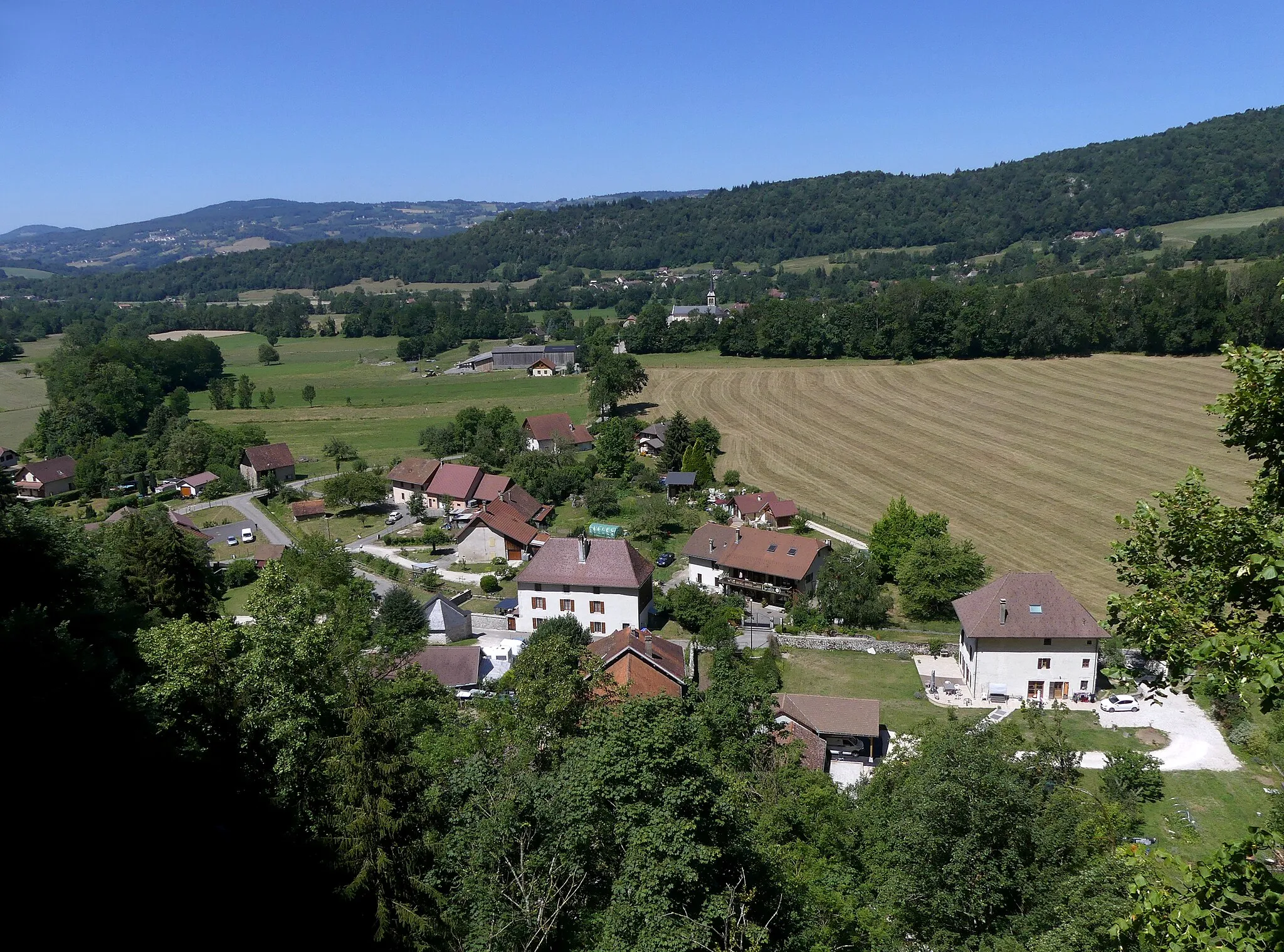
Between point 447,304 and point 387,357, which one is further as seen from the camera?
point 447,304

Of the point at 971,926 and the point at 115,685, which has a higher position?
the point at 115,685

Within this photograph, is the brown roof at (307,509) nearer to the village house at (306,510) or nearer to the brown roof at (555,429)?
the village house at (306,510)

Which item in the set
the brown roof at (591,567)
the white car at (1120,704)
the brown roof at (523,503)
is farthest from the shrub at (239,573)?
the white car at (1120,704)

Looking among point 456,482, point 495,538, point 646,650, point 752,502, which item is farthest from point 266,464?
point 646,650

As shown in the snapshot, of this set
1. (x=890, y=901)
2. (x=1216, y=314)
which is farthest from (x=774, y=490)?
(x=1216, y=314)

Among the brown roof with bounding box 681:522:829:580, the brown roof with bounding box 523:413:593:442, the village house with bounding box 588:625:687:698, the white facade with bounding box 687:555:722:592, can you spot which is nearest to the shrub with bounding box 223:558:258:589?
the white facade with bounding box 687:555:722:592

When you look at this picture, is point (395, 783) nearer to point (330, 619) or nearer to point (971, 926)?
point (971, 926)

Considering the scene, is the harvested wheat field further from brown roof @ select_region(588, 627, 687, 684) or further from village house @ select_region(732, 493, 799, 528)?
brown roof @ select_region(588, 627, 687, 684)

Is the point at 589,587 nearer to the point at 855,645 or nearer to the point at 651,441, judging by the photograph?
the point at 855,645
